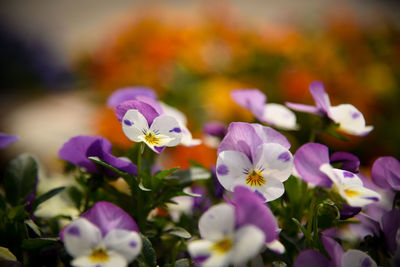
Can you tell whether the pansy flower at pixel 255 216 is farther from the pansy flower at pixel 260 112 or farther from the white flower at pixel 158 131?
the pansy flower at pixel 260 112

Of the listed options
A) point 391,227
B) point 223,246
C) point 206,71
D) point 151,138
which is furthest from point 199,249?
point 206,71

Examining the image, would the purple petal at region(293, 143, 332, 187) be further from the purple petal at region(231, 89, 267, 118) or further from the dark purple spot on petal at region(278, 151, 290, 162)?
the purple petal at region(231, 89, 267, 118)

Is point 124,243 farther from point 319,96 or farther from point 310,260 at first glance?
point 319,96

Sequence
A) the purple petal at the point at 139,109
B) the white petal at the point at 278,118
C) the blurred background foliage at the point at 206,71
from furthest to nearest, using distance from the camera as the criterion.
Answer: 1. the blurred background foliage at the point at 206,71
2. the white petal at the point at 278,118
3. the purple petal at the point at 139,109

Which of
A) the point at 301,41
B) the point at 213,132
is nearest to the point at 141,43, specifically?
the point at 301,41

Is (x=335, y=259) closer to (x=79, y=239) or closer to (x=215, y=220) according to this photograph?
(x=215, y=220)

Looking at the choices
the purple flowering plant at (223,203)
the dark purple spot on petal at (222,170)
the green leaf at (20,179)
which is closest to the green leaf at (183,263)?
the purple flowering plant at (223,203)
